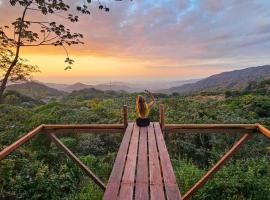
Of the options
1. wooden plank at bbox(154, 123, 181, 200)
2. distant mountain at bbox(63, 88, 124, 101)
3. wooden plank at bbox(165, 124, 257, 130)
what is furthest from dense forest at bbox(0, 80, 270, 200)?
distant mountain at bbox(63, 88, 124, 101)

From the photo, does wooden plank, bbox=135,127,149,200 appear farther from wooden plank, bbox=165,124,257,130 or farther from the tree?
the tree

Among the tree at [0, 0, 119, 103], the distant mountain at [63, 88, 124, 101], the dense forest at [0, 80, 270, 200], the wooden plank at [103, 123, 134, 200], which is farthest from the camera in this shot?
the distant mountain at [63, 88, 124, 101]

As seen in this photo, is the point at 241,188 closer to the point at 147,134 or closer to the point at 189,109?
the point at 147,134

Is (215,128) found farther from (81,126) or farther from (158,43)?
(158,43)

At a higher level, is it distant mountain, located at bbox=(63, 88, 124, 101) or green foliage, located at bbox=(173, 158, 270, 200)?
distant mountain, located at bbox=(63, 88, 124, 101)

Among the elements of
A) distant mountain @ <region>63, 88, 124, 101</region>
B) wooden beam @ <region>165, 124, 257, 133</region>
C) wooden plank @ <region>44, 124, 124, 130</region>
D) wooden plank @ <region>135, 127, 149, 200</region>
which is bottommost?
distant mountain @ <region>63, 88, 124, 101</region>

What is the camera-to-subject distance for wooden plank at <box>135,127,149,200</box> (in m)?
2.19

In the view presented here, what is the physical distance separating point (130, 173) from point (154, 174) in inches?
8.2

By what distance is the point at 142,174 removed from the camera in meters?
2.62

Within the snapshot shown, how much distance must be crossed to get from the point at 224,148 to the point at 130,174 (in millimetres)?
7742

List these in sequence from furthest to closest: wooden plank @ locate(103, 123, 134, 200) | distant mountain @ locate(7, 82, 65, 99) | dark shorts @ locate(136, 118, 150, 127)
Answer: distant mountain @ locate(7, 82, 65, 99), dark shorts @ locate(136, 118, 150, 127), wooden plank @ locate(103, 123, 134, 200)

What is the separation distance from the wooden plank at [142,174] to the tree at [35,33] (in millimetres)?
1746

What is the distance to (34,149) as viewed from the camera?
9.47 metres

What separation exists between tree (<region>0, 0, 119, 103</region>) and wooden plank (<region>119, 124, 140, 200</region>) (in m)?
1.65
